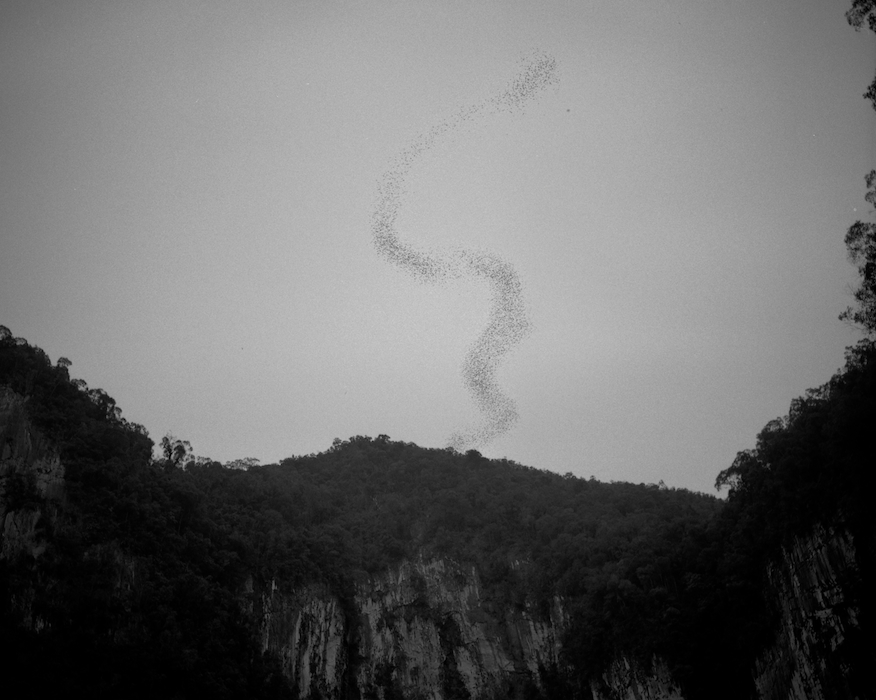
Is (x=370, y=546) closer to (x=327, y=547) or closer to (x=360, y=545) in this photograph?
(x=360, y=545)

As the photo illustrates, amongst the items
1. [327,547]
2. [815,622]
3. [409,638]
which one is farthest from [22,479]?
[815,622]

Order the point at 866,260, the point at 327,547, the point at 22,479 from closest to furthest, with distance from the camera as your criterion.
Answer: the point at 866,260 < the point at 22,479 < the point at 327,547

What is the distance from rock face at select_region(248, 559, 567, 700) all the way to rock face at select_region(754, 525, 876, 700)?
12.0 meters

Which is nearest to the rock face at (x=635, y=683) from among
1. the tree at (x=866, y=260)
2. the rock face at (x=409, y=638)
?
the rock face at (x=409, y=638)

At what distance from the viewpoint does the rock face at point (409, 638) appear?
3625 cm

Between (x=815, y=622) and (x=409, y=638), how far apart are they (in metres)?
20.3

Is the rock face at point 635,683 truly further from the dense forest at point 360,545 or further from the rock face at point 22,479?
the rock face at point 22,479

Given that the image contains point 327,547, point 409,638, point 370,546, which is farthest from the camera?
point 370,546

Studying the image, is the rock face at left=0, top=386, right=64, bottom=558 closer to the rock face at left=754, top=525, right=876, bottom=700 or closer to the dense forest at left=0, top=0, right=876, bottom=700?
the dense forest at left=0, top=0, right=876, bottom=700

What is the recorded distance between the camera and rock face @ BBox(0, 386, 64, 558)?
2947 cm

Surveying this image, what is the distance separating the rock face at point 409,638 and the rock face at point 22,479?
1056 centimetres

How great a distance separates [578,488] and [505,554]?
8.74 m

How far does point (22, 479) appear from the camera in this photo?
1207 inches

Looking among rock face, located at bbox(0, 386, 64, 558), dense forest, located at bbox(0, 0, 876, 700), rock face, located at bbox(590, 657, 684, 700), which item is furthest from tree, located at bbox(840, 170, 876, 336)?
rock face, located at bbox(0, 386, 64, 558)
